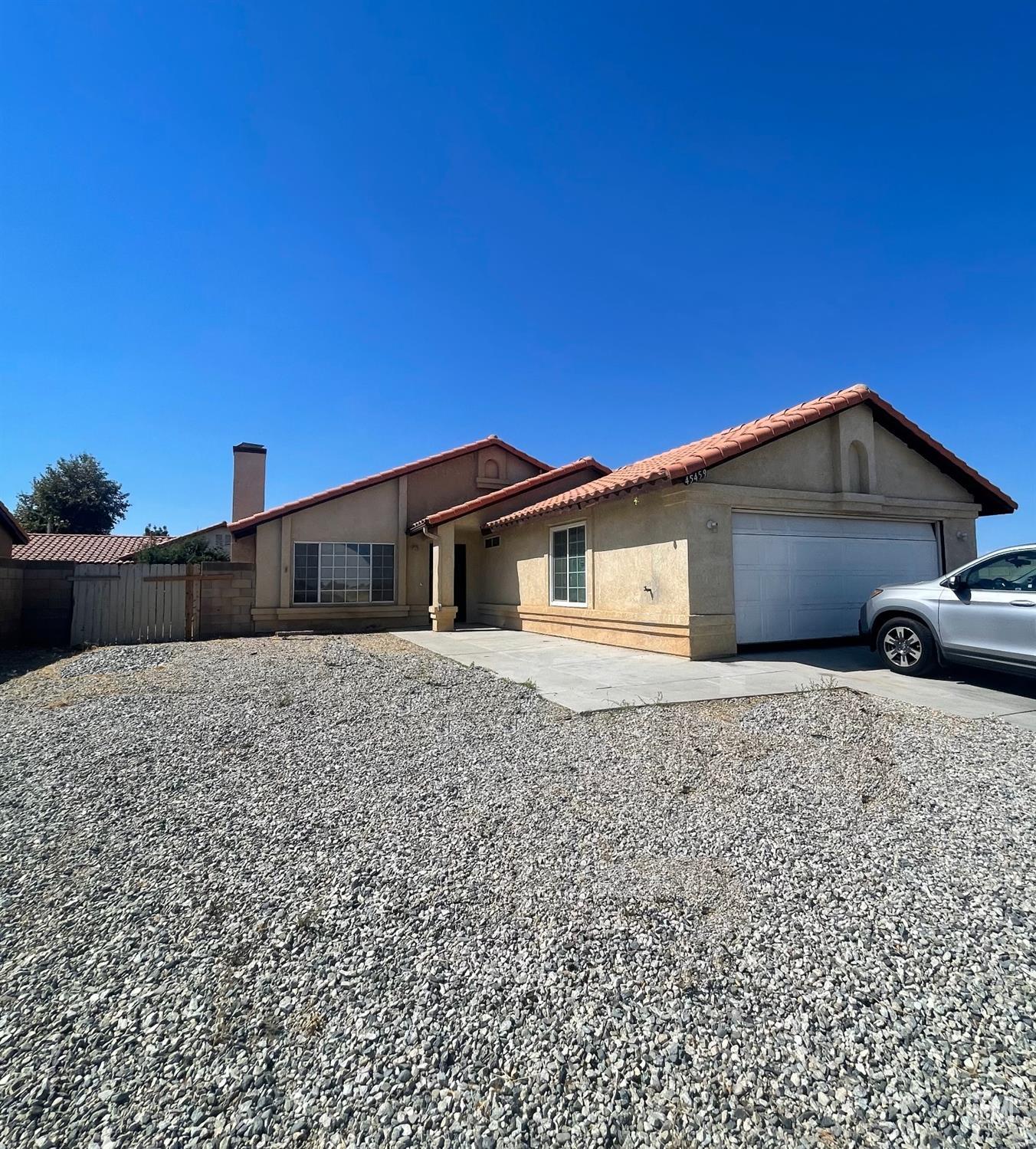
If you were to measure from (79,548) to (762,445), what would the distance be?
2824 cm

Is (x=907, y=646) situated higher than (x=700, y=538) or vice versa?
(x=700, y=538)

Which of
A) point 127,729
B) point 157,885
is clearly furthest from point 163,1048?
point 127,729

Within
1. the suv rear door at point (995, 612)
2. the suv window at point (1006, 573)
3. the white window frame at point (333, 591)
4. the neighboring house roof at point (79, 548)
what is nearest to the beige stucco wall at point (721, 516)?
the suv rear door at point (995, 612)

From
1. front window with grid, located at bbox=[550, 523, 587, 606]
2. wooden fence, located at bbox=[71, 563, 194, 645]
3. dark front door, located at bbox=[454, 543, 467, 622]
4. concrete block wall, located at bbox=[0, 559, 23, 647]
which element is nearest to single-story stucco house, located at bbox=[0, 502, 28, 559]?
concrete block wall, located at bbox=[0, 559, 23, 647]

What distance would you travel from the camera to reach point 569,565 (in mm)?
12633

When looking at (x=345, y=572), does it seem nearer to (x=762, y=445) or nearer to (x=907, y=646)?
(x=762, y=445)

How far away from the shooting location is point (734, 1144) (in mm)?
1661

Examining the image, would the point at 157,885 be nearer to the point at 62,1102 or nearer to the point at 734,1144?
the point at 62,1102

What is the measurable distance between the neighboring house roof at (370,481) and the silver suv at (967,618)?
12390 mm

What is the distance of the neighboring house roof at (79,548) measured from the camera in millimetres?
24094

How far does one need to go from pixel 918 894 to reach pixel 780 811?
3.10ft

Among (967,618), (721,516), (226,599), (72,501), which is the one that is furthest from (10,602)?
(72,501)

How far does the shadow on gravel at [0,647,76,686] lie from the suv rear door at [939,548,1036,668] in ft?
41.9

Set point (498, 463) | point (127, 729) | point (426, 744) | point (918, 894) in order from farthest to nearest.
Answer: point (498, 463) → point (127, 729) → point (426, 744) → point (918, 894)
